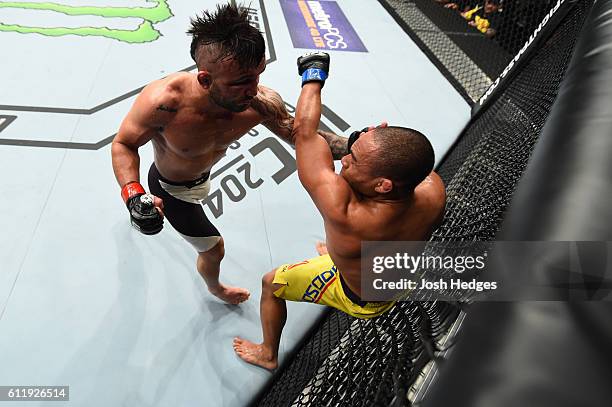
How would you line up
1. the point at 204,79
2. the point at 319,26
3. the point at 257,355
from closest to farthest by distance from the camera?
the point at 204,79
the point at 257,355
the point at 319,26

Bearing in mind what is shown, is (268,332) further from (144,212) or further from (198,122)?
(198,122)

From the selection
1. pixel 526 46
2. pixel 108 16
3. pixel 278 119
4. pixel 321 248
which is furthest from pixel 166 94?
pixel 108 16

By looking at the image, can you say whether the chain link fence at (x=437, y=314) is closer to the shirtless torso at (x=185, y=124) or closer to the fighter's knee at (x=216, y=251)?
the fighter's knee at (x=216, y=251)

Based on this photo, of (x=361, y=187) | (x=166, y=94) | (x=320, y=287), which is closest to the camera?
(x=361, y=187)

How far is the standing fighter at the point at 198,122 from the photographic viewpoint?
4.67 feet

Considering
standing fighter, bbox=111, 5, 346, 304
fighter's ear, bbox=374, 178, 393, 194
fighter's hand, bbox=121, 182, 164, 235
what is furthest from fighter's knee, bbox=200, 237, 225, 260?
fighter's ear, bbox=374, 178, 393, 194

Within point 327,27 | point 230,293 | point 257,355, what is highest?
point 327,27

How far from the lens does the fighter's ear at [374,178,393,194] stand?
1.26m

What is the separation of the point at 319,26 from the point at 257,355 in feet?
15.0

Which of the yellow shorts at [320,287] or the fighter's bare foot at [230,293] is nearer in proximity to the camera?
the yellow shorts at [320,287]

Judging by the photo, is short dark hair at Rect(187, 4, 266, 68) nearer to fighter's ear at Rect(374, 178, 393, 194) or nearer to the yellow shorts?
fighter's ear at Rect(374, 178, 393, 194)

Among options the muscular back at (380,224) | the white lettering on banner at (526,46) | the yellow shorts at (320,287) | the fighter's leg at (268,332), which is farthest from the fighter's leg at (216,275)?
the white lettering on banner at (526,46)

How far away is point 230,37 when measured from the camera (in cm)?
141

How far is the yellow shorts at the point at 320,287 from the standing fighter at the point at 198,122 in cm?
46
